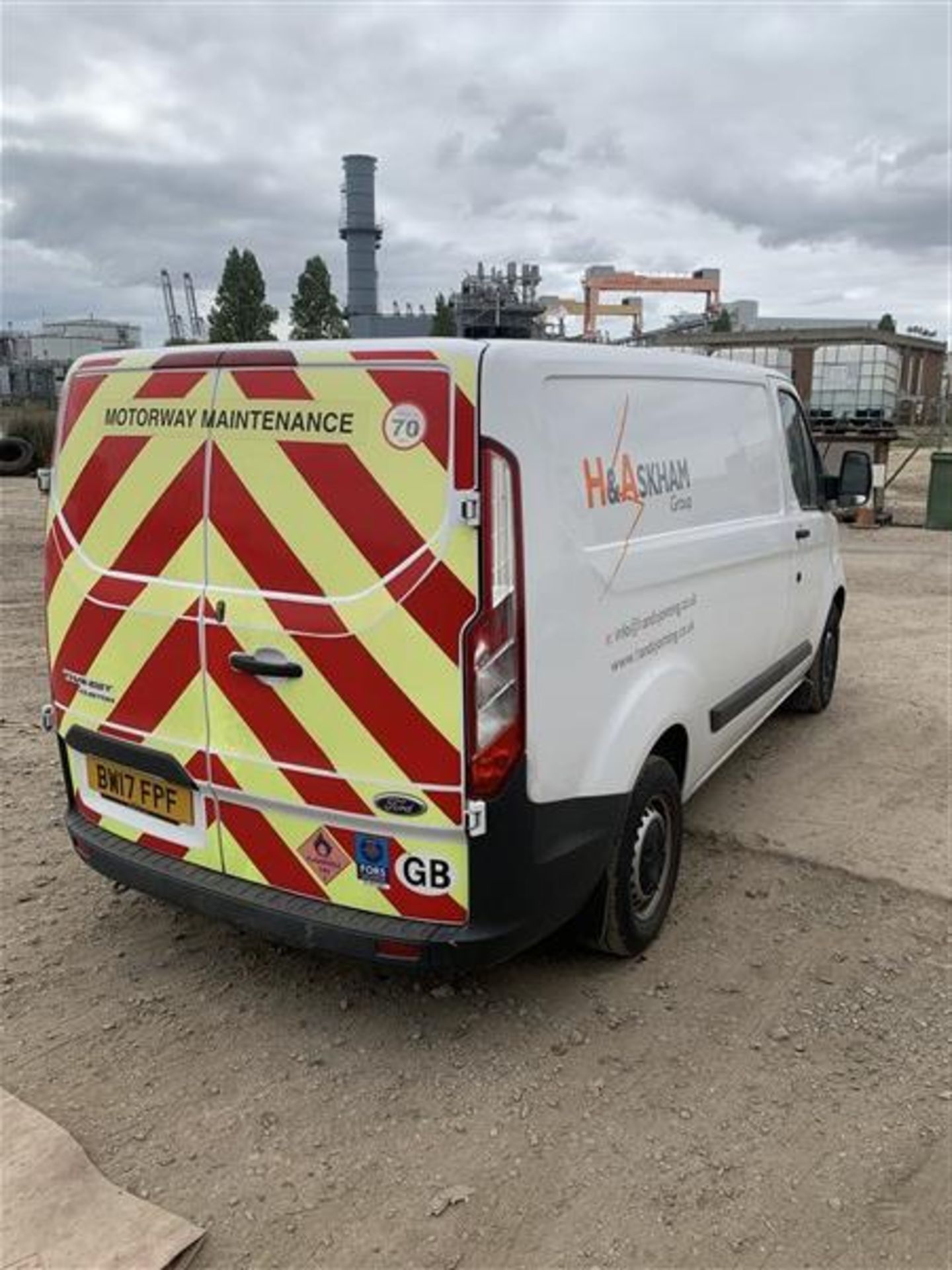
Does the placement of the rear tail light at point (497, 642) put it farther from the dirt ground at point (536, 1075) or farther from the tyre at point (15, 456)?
the tyre at point (15, 456)

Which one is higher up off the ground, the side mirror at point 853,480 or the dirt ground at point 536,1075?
the side mirror at point 853,480

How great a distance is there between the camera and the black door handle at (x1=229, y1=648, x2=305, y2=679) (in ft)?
9.04

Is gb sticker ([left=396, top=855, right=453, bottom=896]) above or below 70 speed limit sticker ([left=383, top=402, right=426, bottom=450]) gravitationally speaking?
below

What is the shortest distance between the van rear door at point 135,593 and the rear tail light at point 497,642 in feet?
A: 2.90

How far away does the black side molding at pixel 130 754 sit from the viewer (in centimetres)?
305

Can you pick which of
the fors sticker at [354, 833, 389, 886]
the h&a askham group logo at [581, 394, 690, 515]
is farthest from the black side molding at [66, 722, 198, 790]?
the h&a askham group logo at [581, 394, 690, 515]

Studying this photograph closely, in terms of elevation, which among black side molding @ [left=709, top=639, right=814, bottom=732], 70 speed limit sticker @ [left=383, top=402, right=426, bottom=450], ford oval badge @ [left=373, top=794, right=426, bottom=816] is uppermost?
70 speed limit sticker @ [left=383, top=402, right=426, bottom=450]

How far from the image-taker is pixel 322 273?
63250 mm

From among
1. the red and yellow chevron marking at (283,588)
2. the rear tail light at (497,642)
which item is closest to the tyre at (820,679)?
the rear tail light at (497,642)

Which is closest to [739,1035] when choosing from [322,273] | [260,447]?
[260,447]

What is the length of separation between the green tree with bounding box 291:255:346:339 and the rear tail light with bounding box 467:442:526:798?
208 ft

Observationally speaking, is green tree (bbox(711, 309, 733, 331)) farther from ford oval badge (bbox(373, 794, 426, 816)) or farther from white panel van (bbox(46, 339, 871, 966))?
ford oval badge (bbox(373, 794, 426, 816))

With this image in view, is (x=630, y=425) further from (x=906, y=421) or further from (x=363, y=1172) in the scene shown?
(x=906, y=421)

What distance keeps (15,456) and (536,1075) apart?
20949 millimetres
